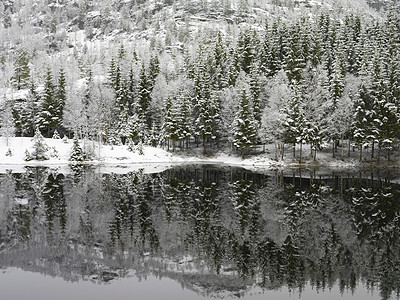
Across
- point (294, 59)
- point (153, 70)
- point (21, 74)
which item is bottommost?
point (153, 70)

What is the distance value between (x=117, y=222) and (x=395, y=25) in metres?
84.0

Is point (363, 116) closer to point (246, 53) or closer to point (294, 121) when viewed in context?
point (294, 121)

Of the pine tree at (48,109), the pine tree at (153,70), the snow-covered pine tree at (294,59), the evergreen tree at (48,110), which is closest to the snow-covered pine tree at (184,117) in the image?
the pine tree at (153,70)

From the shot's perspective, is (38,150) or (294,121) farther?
(38,150)

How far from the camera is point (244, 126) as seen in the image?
6128cm

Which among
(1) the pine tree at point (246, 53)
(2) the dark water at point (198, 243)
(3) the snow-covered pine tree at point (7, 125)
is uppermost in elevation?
(1) the pine tree at point (246, 53)

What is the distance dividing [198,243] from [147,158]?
45.5 m

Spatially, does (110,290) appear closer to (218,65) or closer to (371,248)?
(371,248)

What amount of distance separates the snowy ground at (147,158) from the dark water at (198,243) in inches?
946

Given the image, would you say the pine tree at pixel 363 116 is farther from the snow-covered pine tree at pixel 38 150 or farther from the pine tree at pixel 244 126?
the snow-covered pine tree at pixel 38 150

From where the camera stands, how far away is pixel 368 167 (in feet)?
179

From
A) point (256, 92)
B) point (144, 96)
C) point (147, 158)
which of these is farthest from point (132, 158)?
point (256, 92)

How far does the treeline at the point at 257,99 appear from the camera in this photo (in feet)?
187

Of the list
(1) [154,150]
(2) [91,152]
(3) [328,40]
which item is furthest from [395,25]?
(2) [91,152]
